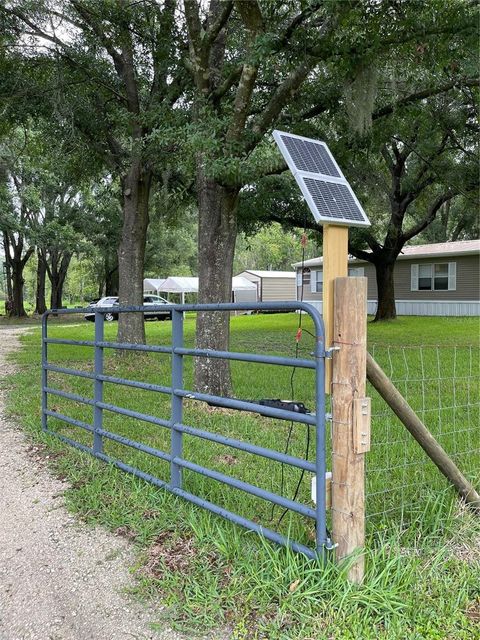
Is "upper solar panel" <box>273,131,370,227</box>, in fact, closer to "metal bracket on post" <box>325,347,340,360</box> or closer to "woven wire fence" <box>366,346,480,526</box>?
"metal bracket on post" <box>325,347,340,360</box>

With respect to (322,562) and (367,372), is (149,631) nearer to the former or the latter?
(322,562)

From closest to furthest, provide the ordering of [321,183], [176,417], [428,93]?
[321,183]
[176,417]
[428,93]

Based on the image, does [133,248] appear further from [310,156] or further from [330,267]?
[330,267]

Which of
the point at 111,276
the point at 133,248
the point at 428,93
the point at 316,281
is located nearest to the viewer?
the point at 428,93

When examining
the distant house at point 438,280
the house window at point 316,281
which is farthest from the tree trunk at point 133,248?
the house window at point 316,281

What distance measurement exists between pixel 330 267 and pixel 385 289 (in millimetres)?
19045

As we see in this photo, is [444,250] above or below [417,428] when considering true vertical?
above

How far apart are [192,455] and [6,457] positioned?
168 cm

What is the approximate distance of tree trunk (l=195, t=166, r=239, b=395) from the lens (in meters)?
6.42

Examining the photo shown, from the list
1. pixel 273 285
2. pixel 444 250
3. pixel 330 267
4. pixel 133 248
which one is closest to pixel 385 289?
pixel 444 250

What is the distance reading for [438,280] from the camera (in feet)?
76.5

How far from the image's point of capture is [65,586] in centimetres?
264

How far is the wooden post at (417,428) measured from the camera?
2705 millimetres

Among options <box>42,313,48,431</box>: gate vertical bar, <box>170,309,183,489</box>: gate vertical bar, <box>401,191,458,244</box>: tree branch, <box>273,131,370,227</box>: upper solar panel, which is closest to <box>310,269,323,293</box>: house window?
<box>401,191,458,244</box>: tree branch
